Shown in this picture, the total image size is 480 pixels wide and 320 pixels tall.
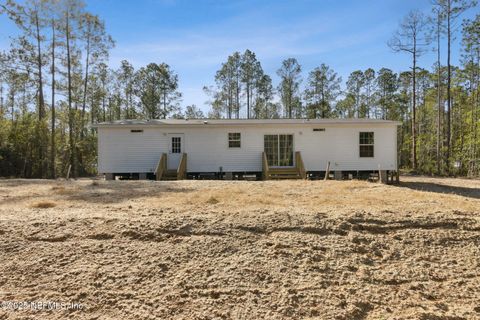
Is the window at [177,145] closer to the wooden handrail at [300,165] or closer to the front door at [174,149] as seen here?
the front door at [174,149]

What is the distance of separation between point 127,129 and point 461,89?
27.1 metres

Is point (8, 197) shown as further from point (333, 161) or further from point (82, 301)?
point (333, 161)

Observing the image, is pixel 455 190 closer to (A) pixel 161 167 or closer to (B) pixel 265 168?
(B) pixel 265 168

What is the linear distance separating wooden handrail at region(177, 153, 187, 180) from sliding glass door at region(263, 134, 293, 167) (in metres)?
3.79

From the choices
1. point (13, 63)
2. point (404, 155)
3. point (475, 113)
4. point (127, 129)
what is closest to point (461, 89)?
point (475, 113)

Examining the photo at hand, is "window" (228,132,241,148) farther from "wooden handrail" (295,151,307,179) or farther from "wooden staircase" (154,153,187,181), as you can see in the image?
"wooden handrail" (295,151,307,179)

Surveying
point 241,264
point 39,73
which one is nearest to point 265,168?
point 241,264

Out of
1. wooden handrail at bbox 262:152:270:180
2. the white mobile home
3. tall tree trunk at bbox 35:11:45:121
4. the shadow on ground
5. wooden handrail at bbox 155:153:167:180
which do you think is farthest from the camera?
tall tree trunk at bbox 35:11:45:121

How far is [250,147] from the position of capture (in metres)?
13.1

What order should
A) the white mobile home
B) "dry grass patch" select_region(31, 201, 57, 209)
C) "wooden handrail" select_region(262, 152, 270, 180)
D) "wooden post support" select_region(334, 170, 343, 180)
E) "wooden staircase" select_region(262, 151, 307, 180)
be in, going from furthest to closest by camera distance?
"wooden post support" select_region(334, 170, 343, 180), the white mobile home, "wooden staircase" select_region(262, 151, 307, 180), "wooden handrail" select_region(262, 152, 270, 180), "dry grass patch" select_region(31, 201, 57, 209)

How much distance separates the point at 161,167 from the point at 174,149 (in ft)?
4.16

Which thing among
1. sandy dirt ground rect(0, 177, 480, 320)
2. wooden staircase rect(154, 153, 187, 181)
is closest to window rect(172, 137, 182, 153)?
wooden staircase rect(154, 153, 187, 181)

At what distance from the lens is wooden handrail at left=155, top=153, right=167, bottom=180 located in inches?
468

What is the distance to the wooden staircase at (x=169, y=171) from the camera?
39.3 ft
